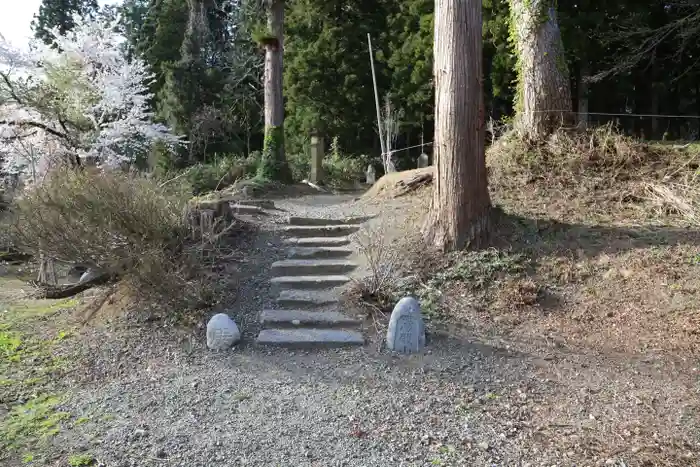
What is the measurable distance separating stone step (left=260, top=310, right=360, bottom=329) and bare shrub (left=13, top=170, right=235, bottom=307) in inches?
29.7

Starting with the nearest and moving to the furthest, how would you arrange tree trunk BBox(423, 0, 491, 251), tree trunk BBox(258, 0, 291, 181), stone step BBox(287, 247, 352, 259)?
tree trunk BBox(423, 0, 491, 251)
stone step BBox(287, 247, 352, 259)
tree trunk BBox(258, 0, 291, 181)

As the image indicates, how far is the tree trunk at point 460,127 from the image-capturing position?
19.4 ft

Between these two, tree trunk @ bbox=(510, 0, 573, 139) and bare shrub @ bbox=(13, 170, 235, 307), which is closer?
bare shrub @ bbox=(13, 170, 235, 307)

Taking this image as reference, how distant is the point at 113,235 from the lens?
549 cm

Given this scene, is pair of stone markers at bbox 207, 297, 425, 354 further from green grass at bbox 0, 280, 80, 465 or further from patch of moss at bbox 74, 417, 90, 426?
green grass at bbox 0, 280, 80, 465

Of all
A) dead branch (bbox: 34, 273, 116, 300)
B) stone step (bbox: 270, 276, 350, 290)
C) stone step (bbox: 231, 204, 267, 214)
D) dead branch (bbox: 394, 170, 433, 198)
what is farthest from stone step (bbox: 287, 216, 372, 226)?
dead branch (bbox: 34, 273, 116, 300)

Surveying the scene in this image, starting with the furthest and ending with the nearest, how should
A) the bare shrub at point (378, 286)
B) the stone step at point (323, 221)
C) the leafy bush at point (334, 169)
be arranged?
the leafy bush at point (334, 169)
the stone step at point (323, 221)
the bare shrub at point (378, 286)

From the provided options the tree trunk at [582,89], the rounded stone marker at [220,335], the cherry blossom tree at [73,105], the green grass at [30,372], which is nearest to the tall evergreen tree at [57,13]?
the cherry blossom tree at [73,105]

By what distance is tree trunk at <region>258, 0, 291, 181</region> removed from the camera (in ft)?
45.2

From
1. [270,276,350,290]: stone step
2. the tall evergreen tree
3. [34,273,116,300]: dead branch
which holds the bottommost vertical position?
[34,273,116,300]: dead branch

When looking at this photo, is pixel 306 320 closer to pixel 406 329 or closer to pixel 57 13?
pixel 406 329

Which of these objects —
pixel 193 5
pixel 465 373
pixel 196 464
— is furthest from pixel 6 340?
pixel 193 5

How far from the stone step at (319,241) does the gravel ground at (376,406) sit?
2.12 metres

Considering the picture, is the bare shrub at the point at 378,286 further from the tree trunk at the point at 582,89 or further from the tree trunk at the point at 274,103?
the tree trunk at the point at 582,89
